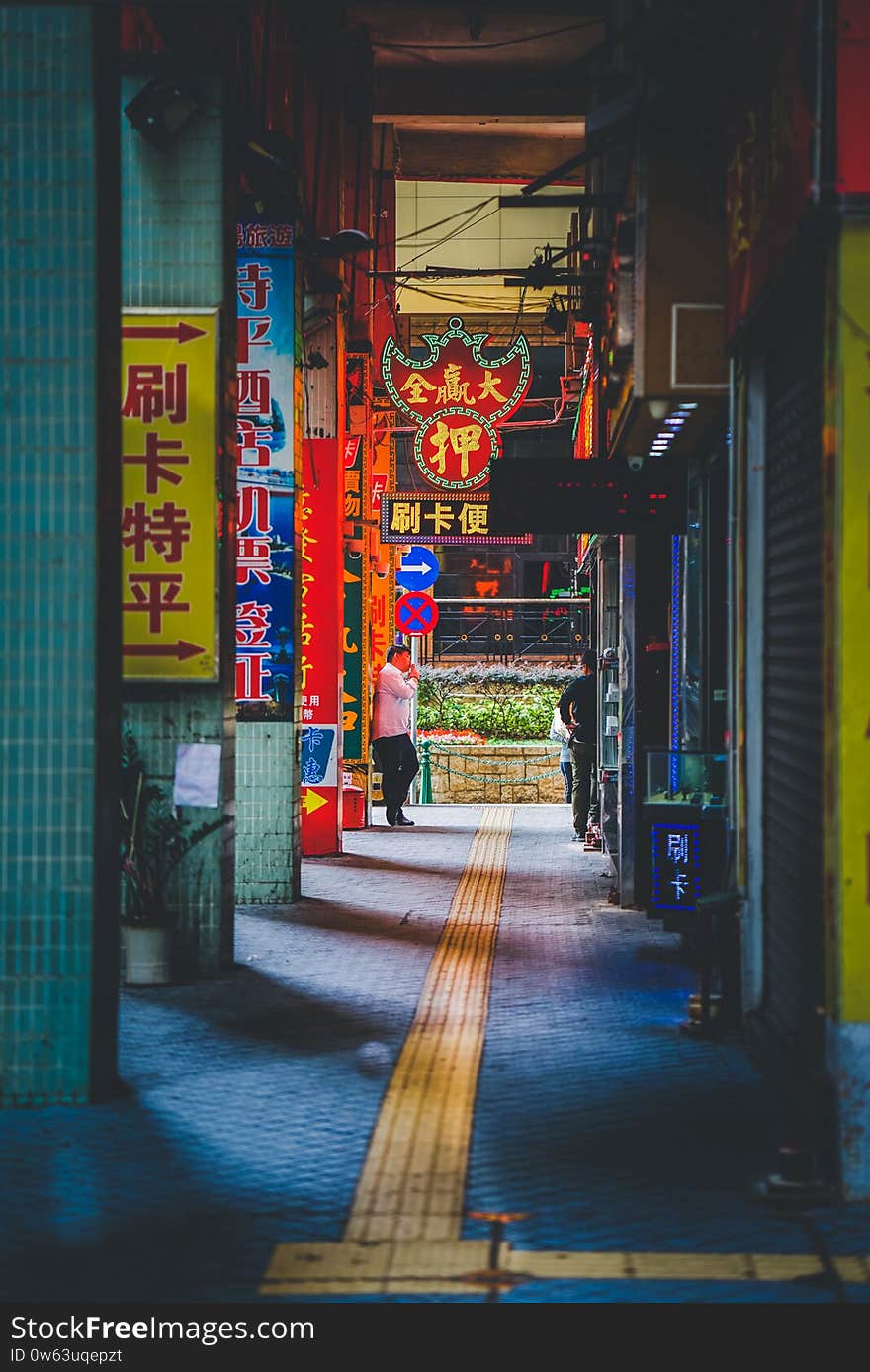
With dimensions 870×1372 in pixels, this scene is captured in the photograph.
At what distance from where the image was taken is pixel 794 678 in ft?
22.1

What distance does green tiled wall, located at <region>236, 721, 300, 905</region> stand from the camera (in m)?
12.6

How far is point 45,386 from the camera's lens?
6766 mm

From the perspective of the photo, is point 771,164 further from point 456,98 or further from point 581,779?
point 456,98

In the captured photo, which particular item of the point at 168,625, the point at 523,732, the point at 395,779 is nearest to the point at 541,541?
the point at 523,732

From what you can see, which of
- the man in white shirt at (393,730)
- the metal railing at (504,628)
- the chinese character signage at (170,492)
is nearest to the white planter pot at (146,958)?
the chinese character signage at (170,492)

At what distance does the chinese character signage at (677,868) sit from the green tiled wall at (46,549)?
410 centimetres

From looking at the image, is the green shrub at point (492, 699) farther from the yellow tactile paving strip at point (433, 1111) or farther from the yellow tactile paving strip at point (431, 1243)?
the yellow tactile paving strip at point (431, 1243)

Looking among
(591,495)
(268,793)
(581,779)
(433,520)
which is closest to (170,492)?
(268,793)

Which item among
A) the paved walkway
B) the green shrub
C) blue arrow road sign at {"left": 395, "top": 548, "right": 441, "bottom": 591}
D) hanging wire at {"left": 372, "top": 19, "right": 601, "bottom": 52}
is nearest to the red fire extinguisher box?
blue arrow road sign at {"left": 395, "top": 548, "right": 441, "bottom": 591}

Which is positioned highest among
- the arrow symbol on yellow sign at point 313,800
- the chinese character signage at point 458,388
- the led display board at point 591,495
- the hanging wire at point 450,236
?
the hanging wire at point 450,236

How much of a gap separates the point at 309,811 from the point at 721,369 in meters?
8.64

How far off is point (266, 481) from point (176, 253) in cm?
296

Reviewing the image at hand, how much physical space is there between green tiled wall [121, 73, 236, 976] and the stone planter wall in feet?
52.2

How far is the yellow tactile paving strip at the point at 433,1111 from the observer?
17.5ft
